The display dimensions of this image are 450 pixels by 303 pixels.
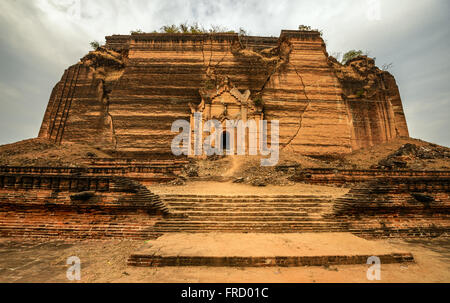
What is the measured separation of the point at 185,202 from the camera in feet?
23.7

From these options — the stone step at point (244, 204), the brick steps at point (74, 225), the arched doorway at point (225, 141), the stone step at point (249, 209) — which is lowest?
the brick steps at point (74, 225)

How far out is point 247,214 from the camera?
6.63m

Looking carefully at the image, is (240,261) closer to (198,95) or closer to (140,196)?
(140,196)

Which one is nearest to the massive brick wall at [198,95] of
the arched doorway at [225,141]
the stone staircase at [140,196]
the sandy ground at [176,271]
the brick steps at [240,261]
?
the arched doorway at [225,141]

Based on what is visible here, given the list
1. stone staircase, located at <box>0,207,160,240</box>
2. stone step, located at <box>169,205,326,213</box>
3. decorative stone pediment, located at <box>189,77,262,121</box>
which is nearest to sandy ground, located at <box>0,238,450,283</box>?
stone staircase, located at <box>0,207,160,240</box>

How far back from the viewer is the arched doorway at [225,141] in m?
16.5

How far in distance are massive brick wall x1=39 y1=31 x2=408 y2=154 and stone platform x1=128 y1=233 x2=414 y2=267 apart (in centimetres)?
1275

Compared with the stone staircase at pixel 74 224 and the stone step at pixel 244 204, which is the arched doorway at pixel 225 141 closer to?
the stone step at pixel 244 204

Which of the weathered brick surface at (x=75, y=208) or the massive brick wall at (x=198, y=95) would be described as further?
the massive brick wall at (x=198, y=95)

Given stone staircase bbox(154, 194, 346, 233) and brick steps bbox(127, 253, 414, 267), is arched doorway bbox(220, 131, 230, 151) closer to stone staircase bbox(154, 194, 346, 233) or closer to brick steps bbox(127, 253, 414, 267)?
stone staircase bbox(154, 194, 346, 233)

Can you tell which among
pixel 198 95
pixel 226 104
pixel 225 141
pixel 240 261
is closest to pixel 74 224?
pixel 240 261

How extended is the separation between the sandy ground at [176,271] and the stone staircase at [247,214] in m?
1.81

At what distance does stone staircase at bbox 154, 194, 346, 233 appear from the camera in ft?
19.7
